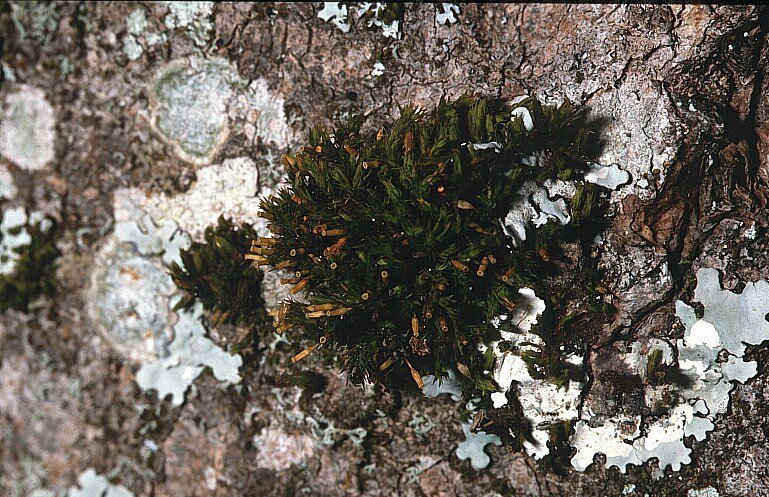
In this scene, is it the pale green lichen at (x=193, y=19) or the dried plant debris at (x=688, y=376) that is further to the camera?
the pale green lichen at (x=193, y=19)

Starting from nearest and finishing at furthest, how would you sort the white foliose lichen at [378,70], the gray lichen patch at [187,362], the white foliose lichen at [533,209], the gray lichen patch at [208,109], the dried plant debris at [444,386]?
the white foliose lichen at [533,209] < the dried plant debris at [444,386] < the white foliose lichen at [378,70] < the gray lichen patch at [208,109] < the gray lichen patch at [187,362]

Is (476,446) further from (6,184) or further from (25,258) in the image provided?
(6,184)

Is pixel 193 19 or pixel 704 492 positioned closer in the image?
pixel 704 492

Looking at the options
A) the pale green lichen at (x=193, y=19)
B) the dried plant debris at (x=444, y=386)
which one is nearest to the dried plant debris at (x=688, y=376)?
the dried plant debris at (x=444, y=386)

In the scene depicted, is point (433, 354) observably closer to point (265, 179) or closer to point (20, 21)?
point (265, 179)

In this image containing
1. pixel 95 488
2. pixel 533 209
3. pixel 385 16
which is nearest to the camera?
pixel 533 209

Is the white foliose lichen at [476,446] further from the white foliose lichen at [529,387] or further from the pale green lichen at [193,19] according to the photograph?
the pale green lichen at [193,19]

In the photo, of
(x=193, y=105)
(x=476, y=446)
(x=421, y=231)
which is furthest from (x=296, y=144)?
(x=476, y=446)
